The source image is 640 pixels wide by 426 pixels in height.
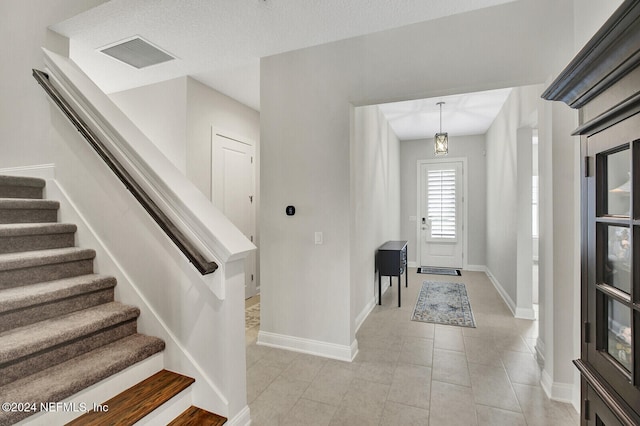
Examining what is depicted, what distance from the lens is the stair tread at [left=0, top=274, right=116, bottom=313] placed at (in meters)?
1.59

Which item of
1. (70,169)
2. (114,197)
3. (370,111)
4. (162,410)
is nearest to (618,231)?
(162,410)

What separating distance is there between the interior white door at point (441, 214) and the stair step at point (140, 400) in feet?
20.4

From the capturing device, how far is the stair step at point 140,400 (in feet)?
4.68

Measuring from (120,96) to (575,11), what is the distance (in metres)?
4.74

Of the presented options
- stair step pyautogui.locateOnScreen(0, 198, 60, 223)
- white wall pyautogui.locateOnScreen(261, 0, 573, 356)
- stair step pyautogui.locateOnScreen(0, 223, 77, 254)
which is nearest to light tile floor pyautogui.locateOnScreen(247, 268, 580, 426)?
white wall pyautogui.locateOnScreen(261, 0, 573, 356)

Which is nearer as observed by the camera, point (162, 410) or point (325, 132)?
point (162, 410)

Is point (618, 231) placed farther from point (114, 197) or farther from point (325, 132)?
point (114, 197)

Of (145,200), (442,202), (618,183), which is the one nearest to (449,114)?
(442,202)

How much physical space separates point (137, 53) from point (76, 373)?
2675 mm

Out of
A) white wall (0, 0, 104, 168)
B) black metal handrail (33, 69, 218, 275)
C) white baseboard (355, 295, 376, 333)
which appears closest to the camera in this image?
black metal handrail (33, 69, 218, 275)

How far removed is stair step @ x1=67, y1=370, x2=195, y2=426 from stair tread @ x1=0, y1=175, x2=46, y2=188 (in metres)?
1.81

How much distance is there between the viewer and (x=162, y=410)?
5.24 feet

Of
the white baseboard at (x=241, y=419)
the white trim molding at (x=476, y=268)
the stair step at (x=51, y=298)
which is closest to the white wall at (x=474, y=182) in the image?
the white trim molding at (x=476, y=268)

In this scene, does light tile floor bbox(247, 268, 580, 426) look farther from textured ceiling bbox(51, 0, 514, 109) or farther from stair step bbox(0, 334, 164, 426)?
textured ceiling bbox(51, 0, 514, 109)
